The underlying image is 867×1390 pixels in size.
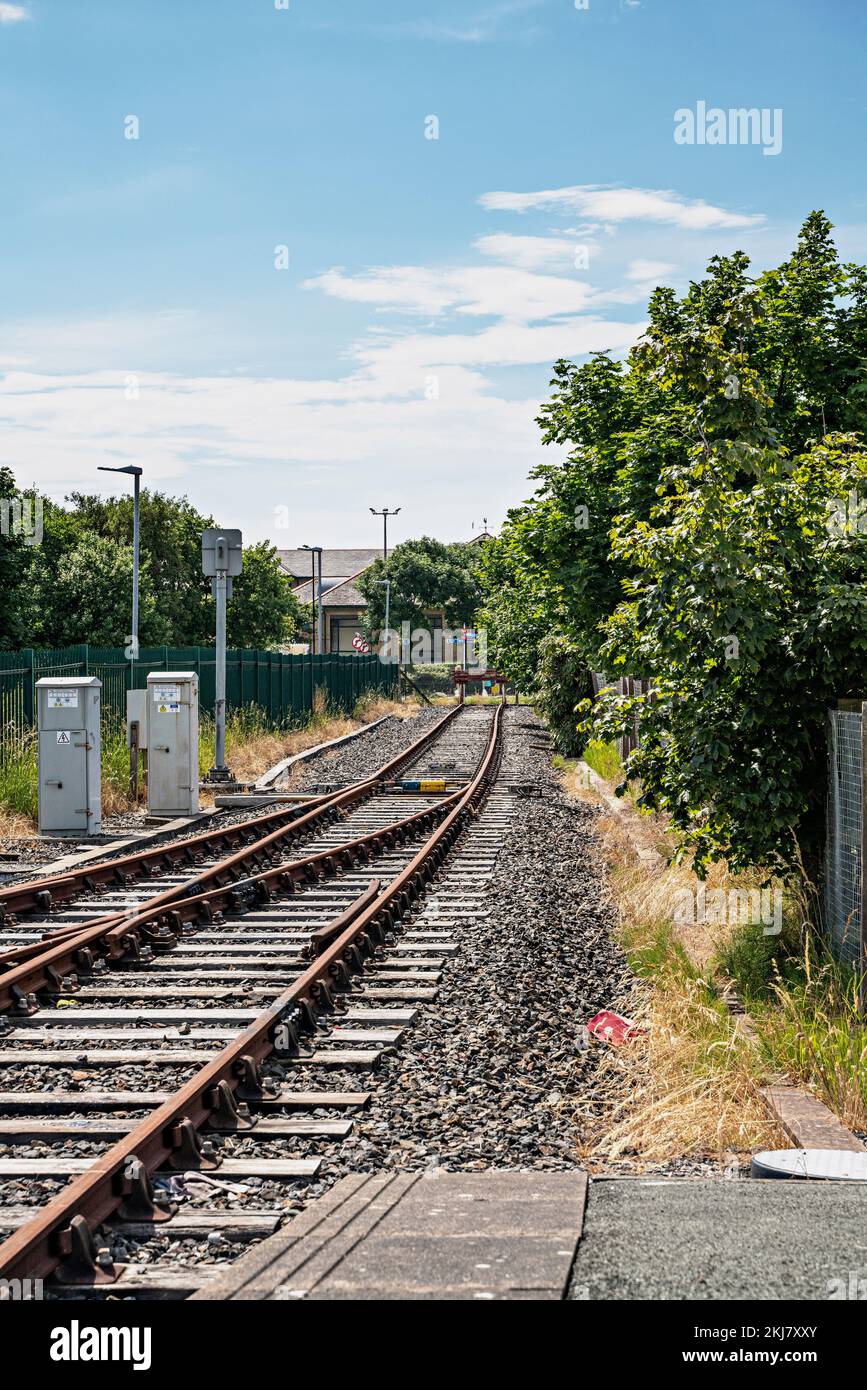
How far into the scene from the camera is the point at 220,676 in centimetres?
2300

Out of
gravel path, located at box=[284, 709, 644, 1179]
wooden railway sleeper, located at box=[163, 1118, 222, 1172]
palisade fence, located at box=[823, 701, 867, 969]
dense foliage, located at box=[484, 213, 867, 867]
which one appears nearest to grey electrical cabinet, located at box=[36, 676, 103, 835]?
gravel path, located at box=[284, 709, 644, 1179]

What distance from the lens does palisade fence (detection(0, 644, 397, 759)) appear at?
19453mm

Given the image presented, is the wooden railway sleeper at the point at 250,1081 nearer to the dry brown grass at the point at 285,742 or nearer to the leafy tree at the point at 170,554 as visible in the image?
the dry brown grass at the point at 285,742

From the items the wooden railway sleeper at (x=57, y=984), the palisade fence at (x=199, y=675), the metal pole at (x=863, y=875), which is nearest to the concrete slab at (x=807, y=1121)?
the metal pole at (x=863, y=875)

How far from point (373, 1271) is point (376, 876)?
9.59m

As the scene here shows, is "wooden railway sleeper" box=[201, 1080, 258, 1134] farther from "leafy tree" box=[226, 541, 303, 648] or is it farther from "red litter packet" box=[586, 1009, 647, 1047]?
"leafy tree" box=[226, 541, 303, 648]

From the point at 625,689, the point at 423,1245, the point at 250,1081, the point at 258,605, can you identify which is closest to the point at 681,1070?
the point at 250,1081

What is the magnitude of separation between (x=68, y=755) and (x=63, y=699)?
0.66m

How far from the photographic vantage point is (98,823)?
55.0 ft

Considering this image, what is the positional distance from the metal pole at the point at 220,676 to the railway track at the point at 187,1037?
733 cm

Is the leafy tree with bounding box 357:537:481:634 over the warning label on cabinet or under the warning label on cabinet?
over

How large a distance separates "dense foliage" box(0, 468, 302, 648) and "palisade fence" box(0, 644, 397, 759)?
12.8 feet
